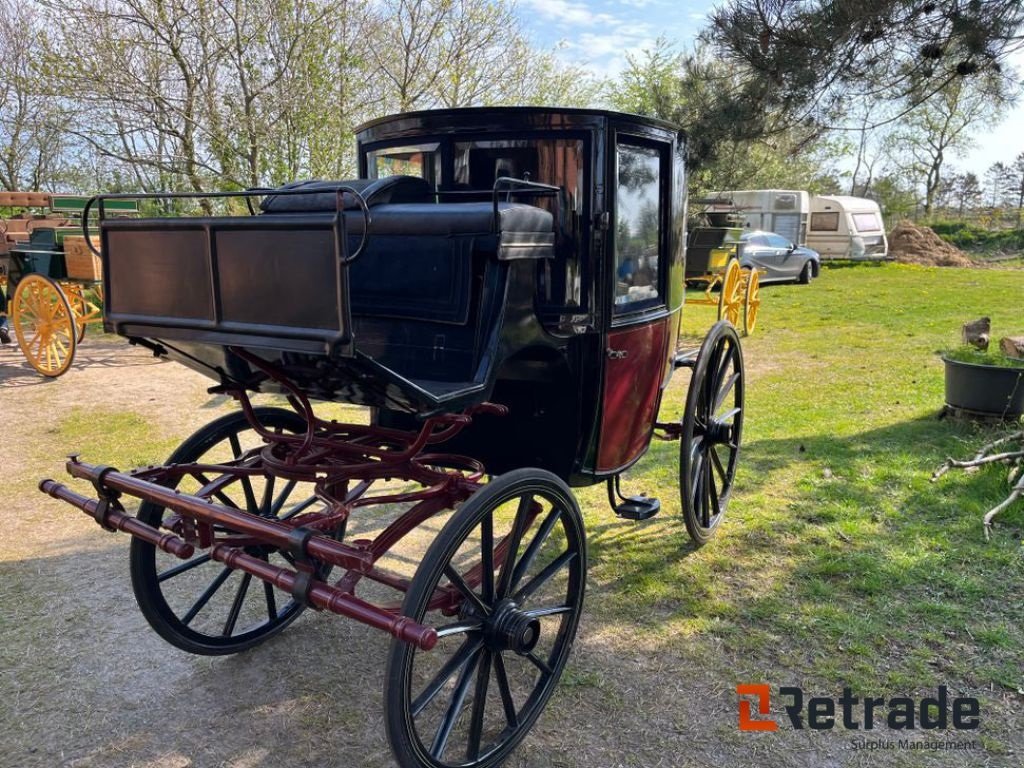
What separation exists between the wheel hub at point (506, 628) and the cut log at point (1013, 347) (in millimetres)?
5485

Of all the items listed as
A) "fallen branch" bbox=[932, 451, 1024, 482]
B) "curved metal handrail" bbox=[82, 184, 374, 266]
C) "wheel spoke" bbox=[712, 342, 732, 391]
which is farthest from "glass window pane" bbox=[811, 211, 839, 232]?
"curved metal handrail" bbox=[82, 184, 374, 266]

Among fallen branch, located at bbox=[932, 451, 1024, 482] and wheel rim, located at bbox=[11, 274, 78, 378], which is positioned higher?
wheel rim, located at bbox=[11, 274, 78, 378]

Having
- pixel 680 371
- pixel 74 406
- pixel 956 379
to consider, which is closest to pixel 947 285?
pixel 680 371

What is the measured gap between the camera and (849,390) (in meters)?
7.11

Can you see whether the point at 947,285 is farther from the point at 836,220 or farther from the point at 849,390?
the point at 849,390

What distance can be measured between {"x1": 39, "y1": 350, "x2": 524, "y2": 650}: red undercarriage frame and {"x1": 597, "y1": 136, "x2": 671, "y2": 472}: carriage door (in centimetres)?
64

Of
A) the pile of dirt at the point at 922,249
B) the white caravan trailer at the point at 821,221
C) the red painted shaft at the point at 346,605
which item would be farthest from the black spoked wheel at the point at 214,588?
the pile of dirt at the point at 922,249

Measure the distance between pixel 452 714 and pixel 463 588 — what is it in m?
0.34

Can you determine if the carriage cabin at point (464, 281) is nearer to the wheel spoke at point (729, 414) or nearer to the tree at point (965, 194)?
the wheel spoke at point (729, 414)

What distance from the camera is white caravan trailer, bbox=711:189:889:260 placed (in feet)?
70.8

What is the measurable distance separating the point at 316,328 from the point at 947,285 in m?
17.8

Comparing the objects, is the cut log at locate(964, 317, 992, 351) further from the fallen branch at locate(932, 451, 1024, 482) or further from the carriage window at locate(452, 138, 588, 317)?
the carriage window at locate(452, 138, 588, 317)

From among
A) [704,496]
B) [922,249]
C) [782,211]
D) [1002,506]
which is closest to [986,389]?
[1002,506]

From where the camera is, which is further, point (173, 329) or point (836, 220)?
point (836, 220)
